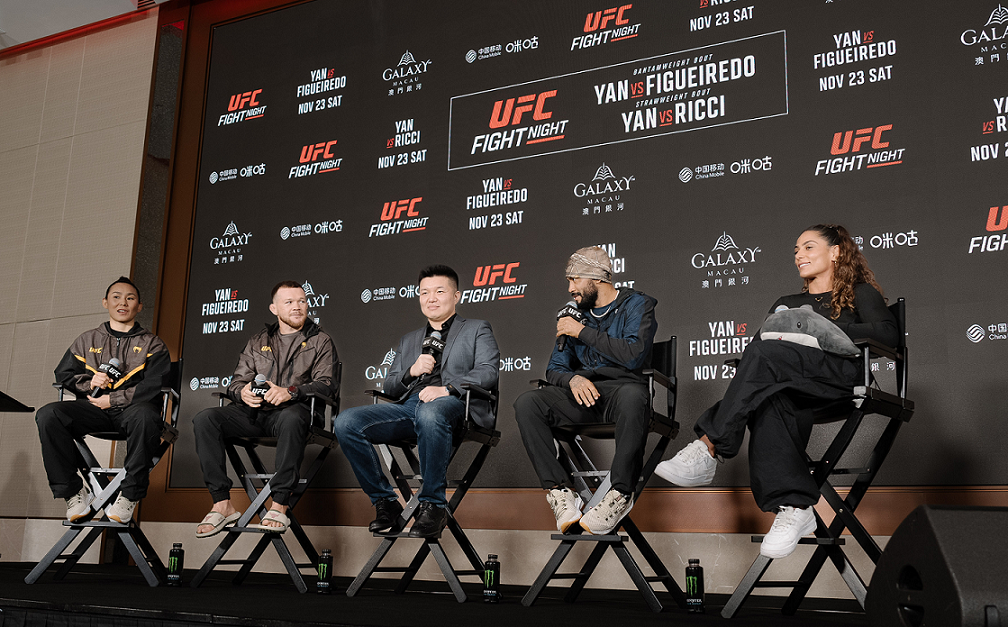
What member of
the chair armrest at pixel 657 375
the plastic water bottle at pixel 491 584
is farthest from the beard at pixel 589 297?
the plastic water bottle at pixel 491 584

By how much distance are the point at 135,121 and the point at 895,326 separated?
502 cm

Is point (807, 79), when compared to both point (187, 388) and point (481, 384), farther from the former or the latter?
point (187, 388)

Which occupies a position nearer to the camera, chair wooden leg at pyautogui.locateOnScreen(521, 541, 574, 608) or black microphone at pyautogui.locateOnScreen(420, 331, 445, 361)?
chair wooden leg at pyautogui.locateOnScreen(521, 541, 574, 608)

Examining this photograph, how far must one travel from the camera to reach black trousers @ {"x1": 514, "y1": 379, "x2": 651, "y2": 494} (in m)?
2.91

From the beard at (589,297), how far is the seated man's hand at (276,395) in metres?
1.34

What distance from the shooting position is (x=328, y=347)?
404 centimetres

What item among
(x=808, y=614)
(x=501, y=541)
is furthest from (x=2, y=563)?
(x=808, y=614)

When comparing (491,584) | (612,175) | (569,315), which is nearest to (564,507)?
(491,584)

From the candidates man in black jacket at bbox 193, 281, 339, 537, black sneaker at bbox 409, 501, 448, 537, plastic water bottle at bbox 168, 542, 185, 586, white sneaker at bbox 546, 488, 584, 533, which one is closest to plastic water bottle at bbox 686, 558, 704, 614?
white sneaker at bbox 546, 488, 584, 533

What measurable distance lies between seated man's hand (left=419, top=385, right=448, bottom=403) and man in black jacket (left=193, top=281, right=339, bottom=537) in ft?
2.01

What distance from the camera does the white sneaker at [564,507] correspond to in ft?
9.66

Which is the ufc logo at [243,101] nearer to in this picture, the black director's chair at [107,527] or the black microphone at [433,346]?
the black director's chair at [107,527]

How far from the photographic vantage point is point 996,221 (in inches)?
137

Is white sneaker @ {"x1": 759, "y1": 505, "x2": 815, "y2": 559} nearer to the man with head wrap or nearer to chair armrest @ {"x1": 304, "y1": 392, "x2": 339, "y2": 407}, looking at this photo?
the man with head wrap
